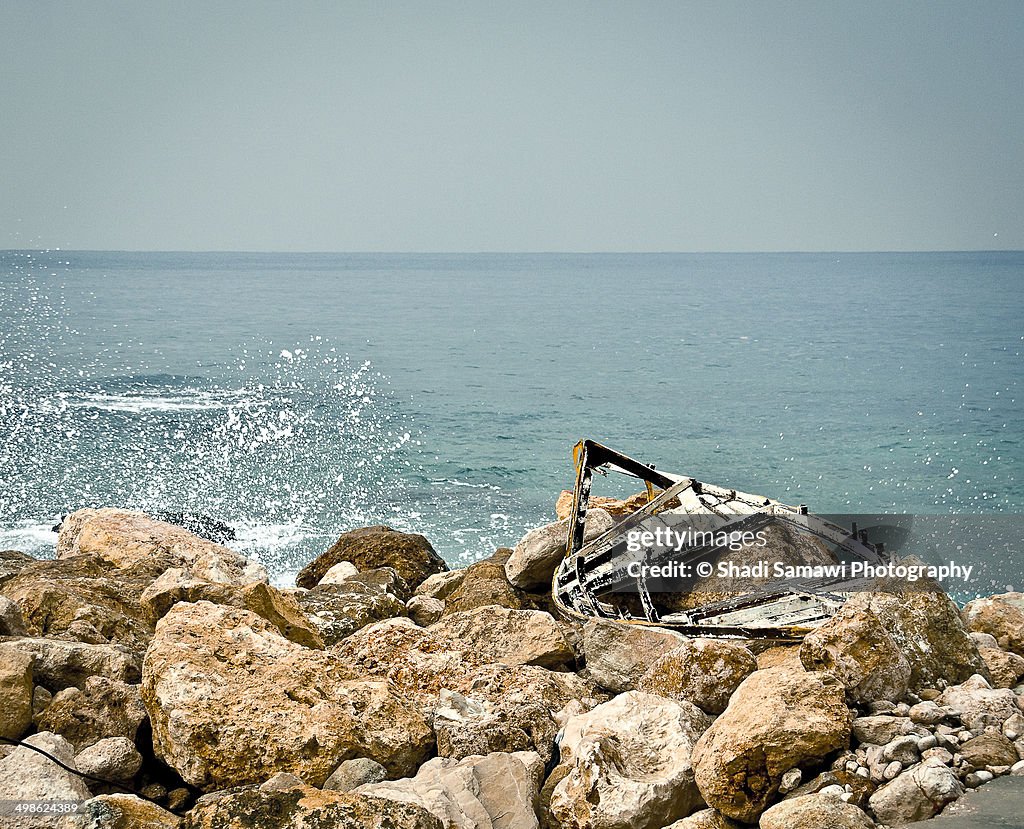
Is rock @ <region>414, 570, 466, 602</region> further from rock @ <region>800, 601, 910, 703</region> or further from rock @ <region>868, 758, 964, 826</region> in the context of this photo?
rock @ <region>868, 758, 964, 826</region>

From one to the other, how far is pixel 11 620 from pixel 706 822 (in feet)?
17.0

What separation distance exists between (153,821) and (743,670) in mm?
3548

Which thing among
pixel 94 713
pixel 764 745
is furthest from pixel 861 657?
pixel 94 713

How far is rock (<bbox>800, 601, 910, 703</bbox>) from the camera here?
563 centimetres

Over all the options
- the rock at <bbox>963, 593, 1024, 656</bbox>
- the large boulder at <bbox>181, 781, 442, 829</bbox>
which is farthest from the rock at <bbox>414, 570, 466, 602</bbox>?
the large boulder at <bbox>181, 781, 442, 829</bbox>

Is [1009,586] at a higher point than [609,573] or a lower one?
lower

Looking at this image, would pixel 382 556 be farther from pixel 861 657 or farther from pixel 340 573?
pixel 861 657

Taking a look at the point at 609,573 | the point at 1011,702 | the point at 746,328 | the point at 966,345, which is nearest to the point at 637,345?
the point at 746,328

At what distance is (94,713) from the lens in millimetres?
6203

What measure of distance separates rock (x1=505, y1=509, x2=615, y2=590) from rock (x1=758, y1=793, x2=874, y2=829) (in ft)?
16.4

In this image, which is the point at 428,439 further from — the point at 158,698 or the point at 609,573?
the point at 158,698

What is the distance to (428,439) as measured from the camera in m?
27.5

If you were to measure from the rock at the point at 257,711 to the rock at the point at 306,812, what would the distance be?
77 cm

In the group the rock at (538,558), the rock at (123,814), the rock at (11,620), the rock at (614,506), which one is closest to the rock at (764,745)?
the rock at (123,814)
